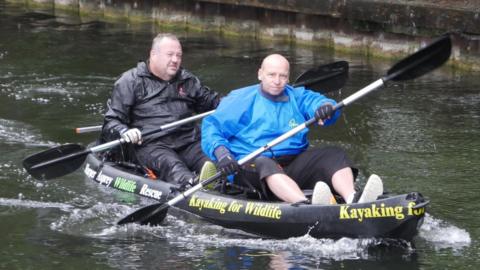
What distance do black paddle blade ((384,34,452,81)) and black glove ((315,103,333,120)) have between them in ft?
1.73

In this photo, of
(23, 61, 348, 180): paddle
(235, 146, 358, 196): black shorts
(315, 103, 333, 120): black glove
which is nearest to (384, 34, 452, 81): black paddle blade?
(315, 103, 333, 120): black glove

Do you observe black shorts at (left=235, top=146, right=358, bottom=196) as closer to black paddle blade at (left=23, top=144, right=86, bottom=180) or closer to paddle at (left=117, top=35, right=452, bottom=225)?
paddle at (left=117, top=35, right=452, bottom=225)

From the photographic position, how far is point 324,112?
790 cm

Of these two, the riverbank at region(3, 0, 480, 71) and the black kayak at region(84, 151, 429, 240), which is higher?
the riverbank at region(3, 0, 480, 71)

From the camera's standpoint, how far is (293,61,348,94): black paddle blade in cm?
972

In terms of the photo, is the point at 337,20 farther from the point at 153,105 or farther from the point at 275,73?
the point at 275,73

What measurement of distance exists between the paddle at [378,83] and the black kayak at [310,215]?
0.21 metres

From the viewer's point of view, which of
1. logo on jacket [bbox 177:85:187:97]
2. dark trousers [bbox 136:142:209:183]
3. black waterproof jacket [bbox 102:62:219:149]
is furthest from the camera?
logo on jacket [bbox 177:85:187:97]

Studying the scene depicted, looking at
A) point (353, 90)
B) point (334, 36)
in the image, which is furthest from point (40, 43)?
point (353, 90)

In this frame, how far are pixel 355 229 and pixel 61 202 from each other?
2947mm

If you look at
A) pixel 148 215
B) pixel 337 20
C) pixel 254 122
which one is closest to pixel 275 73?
pixel 254 122

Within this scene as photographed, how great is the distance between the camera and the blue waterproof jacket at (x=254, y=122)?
26.8 feet

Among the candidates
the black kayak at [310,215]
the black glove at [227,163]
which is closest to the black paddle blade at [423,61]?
the black kayak at [310,215]

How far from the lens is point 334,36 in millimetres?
17359
